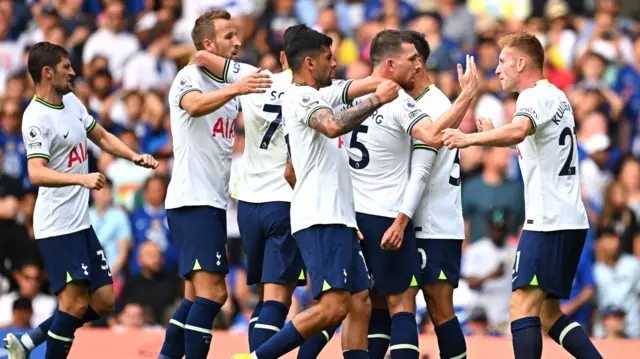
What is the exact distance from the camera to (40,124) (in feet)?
36.3

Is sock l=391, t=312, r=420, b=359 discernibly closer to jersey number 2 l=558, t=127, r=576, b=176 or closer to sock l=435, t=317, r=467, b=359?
sock l=435, t=317, r=467, b=359

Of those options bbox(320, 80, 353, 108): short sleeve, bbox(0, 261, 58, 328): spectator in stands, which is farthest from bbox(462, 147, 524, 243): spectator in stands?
bbox(320, 80, 353, 108): short sleeve

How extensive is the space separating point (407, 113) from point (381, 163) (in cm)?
51

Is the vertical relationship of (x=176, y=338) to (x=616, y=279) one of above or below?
above

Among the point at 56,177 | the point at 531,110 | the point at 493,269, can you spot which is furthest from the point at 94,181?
the point at 493,269

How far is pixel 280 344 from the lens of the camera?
9781mm

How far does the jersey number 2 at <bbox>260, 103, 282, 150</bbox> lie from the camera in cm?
1091

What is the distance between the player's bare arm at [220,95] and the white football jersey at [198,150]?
217 mm

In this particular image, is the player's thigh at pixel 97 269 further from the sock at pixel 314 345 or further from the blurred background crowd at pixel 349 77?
the blurred background crowd at pixel 349 77

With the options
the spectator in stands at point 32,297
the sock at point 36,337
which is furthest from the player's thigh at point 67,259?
the spectator in stands at point 32,297

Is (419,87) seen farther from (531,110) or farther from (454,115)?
(531,110)

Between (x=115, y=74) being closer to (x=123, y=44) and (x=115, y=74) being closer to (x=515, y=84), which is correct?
(x=123, y=44)

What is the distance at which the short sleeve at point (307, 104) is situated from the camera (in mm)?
9797

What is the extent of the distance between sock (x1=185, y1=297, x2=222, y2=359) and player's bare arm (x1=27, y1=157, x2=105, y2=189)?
121 cm
